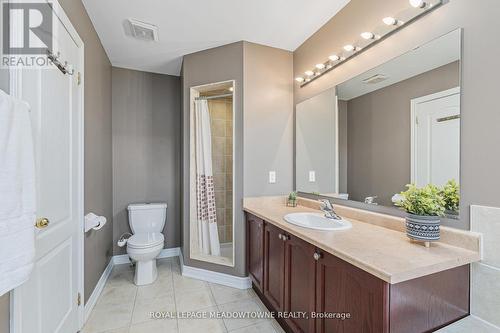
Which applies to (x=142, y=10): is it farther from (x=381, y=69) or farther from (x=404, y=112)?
(x=404, y=112)

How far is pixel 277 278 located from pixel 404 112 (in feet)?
4.77

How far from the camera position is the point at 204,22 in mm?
2047

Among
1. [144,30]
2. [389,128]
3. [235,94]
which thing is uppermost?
[144,30]

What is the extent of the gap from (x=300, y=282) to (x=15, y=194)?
1.48 metres

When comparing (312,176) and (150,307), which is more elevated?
(312,176)

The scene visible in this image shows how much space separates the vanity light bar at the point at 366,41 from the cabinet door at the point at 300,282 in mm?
1454

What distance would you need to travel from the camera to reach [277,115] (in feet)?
8.17

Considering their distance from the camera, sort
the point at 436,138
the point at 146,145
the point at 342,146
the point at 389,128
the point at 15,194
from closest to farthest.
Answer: the point at 15,194
the point at 436,138
the point at 389,128
the point at 342,146
the point at 146,145

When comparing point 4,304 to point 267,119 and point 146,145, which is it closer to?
point 267,119

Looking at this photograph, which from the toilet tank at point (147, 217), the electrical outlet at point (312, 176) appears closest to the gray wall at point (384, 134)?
the electrical outlet at point (312, 176)

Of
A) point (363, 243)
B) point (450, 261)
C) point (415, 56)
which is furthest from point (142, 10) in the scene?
point (450, 261)

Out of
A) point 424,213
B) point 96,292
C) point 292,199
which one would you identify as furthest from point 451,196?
point 96,292

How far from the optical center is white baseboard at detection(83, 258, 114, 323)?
74.0 inches

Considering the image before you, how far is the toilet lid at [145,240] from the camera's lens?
2346 millimetres
